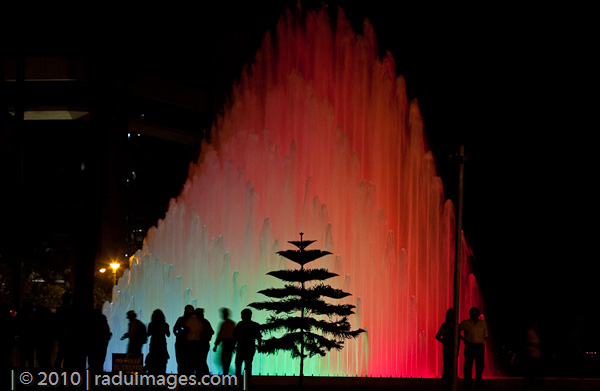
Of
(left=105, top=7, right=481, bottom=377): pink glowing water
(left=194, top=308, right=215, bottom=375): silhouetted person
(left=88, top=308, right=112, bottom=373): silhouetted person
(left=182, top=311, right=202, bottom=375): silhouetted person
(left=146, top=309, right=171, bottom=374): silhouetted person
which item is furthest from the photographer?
(left=105, top=7, right=481, bottom=377): pink glowing water

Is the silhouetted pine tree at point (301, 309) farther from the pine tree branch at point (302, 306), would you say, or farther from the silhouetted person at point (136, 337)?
the silhouetted person at point (136, 337)

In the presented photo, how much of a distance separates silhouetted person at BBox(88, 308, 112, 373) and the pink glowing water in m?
3.48

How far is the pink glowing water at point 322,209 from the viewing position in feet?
63.9

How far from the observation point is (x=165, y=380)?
10.7 metres

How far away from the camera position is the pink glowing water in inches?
766

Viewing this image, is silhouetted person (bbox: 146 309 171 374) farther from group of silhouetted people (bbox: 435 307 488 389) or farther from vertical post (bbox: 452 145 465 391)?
group of silhouetted people (bbox: 435 307 488 389)

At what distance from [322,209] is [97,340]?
7.66 meters

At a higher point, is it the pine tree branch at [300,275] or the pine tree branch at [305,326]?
the pine tree branch at [300,275]

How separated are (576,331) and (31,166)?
39.0m

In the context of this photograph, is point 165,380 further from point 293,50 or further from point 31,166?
point 31,166

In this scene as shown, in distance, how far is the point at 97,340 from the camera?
47.2 feet

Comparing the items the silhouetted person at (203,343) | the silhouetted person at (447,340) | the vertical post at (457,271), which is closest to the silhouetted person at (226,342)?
the silhouetted person at (203,343)

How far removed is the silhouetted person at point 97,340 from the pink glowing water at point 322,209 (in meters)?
3.48

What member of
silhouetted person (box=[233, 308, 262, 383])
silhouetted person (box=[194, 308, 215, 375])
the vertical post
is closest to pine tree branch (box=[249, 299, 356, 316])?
silhouetted person (box=[233, 308, 262, 383])
